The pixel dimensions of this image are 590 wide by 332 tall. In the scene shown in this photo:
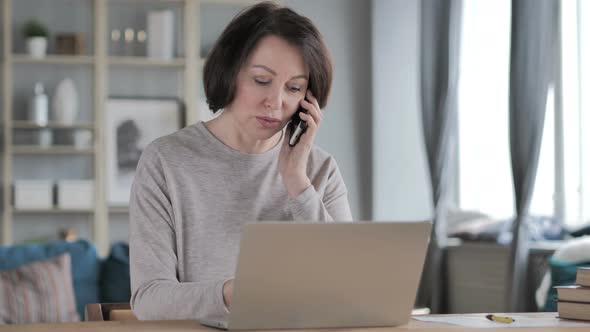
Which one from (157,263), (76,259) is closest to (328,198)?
(157,263)

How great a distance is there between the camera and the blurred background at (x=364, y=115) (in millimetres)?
5258

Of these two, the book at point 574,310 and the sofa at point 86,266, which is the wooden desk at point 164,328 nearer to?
the book at point 574,310

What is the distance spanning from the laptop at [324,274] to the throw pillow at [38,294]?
2.58m

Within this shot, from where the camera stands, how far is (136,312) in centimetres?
191

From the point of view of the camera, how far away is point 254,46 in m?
2.12

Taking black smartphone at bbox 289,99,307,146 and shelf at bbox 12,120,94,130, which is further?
shelf at bbox 12,120,94,130

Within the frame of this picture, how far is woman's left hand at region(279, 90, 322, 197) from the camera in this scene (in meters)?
2.13

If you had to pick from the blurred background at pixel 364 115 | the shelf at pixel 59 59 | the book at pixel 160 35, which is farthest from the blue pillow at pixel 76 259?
the book at pixel 160 35

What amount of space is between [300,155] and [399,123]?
14.6 ft

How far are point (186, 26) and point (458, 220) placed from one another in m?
2.29

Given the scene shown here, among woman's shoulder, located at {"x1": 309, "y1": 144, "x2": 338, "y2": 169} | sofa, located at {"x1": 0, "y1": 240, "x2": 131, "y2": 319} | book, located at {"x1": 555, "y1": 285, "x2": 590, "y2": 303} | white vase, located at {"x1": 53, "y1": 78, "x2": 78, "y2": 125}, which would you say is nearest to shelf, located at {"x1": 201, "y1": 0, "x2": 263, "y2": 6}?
white vase, located at {"x1": 53, "y1": 78, "x2": 78, "y2": 125}

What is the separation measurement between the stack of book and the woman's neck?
0.77 meters

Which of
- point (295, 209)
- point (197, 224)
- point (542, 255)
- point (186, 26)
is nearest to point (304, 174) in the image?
point (295, 209)

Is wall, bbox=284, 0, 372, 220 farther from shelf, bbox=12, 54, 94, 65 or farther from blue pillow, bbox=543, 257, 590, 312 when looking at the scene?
blue pillow, bbox=543, 257, 590, 312
